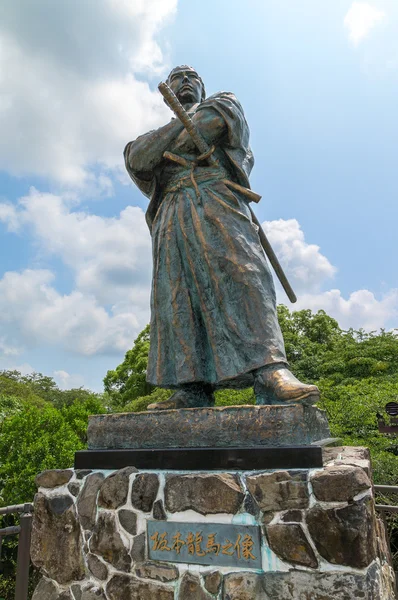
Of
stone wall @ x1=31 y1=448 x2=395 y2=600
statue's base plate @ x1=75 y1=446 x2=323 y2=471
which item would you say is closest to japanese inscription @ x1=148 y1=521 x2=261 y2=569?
stone wall @ x1=31 y1=448 x2=395 y2=600

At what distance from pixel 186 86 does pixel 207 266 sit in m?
1.49

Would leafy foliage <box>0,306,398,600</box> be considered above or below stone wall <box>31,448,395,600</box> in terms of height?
above

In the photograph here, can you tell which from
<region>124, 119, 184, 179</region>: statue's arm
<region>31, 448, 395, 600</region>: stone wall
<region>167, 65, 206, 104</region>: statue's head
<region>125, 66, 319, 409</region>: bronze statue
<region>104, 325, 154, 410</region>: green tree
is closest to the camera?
<region>31, 448, 395, 600</region>: stone wall

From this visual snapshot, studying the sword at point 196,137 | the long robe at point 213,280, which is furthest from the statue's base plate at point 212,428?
the sword at point 196,137

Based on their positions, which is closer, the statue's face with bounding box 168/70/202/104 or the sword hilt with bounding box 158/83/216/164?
the sword hilt with bounding box 158/83/216/164

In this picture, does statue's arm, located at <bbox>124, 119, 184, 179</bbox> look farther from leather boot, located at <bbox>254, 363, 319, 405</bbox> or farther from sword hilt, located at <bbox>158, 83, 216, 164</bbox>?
leather boot, located at <bbox>254, 363, 319, 405</bbox>

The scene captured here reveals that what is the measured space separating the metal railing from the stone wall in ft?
1.62

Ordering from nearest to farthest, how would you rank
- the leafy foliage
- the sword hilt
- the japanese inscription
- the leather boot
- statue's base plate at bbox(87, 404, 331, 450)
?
the japanese inscription, statue's base plate at bbox(87, 404, 331, 450), the leather boot, the sword hilt, the leafy foliage

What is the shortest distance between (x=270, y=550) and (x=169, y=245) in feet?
5.96

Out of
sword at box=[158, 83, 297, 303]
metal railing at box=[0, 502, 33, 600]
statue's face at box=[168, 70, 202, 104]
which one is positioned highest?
statue's face at box=[168, 70, 202, 104]

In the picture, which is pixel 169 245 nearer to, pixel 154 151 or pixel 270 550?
pixel 154 151

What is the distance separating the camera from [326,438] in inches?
102

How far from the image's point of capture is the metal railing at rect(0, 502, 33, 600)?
3010mm

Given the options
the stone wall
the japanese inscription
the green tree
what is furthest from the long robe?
the green tree
